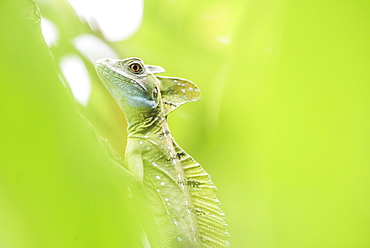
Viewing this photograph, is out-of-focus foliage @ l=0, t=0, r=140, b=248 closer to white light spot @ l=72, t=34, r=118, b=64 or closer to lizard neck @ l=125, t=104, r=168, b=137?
white light spot @ l=72, t=34, r=118, b=64

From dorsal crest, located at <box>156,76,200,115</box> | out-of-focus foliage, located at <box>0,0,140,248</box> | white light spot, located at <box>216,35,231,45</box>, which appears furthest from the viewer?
dorsal crest, located at <box>156,76,200,115</box>

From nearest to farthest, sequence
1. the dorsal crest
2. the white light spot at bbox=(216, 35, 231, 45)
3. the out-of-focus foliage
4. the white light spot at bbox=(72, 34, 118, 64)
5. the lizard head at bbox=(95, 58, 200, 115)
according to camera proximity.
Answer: the out-of-focus foliage → the white light spot at bbox=(72, 34, 118, 64) → the white light spot at bbox=(216, 35, 231, 45) → the dorsal crest → the lizard head at bbox=(95, 58, 200, 115)

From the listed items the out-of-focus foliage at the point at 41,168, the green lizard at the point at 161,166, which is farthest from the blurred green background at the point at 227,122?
the green lizard at the point at 161,166

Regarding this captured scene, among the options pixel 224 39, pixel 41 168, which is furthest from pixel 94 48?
pixel 41 168

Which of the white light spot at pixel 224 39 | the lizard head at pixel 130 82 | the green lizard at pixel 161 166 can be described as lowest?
the green lizard at pixel 161 166

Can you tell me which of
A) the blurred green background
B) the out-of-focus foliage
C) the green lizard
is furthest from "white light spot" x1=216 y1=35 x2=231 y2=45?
the out-of-focus foliage

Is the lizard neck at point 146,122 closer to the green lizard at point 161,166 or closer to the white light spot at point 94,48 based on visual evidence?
the green lizard at point 161,166
